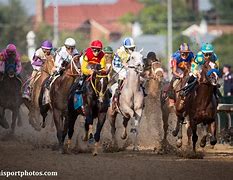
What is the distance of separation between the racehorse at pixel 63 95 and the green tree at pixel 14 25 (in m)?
62.9

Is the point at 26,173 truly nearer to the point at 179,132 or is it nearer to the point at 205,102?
the point at 205,102

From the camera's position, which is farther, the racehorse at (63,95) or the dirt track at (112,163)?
the racehorse at (63,95)

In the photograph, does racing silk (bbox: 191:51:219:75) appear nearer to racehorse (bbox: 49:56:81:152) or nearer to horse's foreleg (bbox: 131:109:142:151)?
horse's foreleg (bbox: 131:109:142:151)

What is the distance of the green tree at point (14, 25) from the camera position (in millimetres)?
96250

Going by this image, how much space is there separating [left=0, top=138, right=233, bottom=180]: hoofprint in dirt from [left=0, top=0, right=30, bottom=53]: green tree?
63853mm

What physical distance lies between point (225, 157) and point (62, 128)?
3.59m

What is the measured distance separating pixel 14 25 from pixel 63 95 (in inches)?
3236

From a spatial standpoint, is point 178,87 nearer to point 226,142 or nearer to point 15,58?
point 226,142

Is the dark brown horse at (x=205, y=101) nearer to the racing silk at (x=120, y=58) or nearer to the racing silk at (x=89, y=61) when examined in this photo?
the racing silk at (x=89, y=61)

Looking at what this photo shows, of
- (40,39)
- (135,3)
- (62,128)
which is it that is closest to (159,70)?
(62,128)

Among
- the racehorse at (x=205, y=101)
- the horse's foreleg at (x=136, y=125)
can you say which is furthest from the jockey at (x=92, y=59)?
the horse's foreleg at (x=136, y=125)

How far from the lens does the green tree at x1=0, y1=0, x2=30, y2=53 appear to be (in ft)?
316

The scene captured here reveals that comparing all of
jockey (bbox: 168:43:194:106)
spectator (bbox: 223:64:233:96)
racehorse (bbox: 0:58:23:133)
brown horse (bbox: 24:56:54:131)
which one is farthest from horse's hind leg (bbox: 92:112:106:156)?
spectator (bbox: 223:64:233:96)

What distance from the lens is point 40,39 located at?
96.4m
